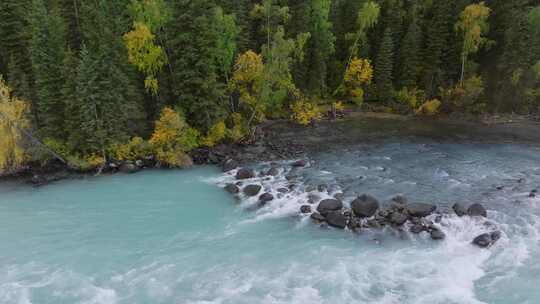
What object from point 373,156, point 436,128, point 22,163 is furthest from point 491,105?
Answer: point 22,163

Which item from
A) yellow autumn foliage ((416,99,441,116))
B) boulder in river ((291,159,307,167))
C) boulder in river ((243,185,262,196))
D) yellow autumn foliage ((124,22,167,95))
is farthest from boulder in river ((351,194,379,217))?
yellow autumn foliage ((416,99,441,116))

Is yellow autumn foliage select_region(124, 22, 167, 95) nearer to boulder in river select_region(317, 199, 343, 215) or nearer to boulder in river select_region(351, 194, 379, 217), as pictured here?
boulder in river select_region(317, 199, 343, 215)

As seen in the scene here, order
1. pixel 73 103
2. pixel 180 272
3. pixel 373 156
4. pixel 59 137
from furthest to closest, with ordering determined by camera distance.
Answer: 1. pixel 373 156
2. pixel 59 137
3. pixel 73 103
4. pixel 180 272

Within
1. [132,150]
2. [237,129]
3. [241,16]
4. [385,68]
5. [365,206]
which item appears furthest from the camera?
[385,68]

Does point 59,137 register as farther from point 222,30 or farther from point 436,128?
point 436,128

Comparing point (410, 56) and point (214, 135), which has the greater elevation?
point (410, 56)

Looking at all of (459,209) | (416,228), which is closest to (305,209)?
(416,228)

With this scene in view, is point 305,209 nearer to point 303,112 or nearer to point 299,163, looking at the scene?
point 299,163
